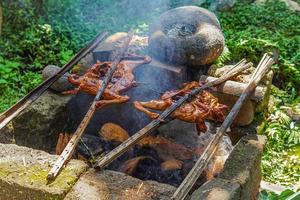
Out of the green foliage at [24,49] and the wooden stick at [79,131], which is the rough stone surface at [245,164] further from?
the green foliage at [24,49]

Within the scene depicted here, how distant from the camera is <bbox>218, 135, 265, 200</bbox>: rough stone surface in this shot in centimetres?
359

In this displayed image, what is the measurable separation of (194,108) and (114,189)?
4.59 feet

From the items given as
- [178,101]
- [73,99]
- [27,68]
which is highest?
[178,101]

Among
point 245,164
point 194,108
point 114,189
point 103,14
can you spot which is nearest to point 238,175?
point 245,164

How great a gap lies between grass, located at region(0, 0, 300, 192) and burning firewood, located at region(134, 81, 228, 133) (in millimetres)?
1300

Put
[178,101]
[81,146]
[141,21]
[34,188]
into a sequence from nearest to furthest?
1. [34,188]
2. [178,101]
3. [81,146]
4. [141,21]

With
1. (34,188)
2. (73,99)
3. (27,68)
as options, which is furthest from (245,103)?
(27,68)

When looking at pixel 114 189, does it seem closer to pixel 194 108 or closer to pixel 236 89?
pixel 194 108

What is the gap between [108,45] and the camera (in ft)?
18.6

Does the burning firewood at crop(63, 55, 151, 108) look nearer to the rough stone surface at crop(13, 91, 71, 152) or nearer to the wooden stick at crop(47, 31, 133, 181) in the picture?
the wooden stick at crop(47, 31, 133, 181)

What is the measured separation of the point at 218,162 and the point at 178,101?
1.00 m

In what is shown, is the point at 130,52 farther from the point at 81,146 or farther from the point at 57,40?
the point at 57,40

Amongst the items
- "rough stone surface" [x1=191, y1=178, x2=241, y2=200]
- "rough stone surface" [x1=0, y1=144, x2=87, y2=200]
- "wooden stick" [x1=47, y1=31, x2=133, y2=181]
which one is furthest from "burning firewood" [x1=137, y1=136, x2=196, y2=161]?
"rough stone surface" [x1=0, y1=144, x2=87, y2=200]

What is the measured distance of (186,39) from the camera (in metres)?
4.96
